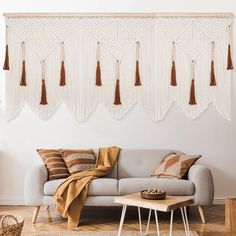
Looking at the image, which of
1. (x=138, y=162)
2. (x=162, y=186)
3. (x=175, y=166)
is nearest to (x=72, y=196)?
(x=162, y=186)

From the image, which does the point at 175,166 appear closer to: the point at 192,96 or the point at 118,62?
the point at 192,96

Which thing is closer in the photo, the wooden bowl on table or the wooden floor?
the wooden bowl on table

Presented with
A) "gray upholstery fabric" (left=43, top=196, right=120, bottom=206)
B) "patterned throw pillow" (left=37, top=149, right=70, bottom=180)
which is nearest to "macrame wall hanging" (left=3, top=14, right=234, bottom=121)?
"patterned throw pillow" (left=37, top=149, right=70, bottom=180)

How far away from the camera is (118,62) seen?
5688 mm

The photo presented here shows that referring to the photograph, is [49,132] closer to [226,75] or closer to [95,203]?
[95,203]

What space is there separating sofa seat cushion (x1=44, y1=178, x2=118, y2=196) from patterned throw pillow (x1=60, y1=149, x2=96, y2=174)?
0.37m

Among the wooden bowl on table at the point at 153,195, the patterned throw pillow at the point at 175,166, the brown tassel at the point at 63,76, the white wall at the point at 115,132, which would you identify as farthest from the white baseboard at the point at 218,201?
the brown tassel at the point at 63,76

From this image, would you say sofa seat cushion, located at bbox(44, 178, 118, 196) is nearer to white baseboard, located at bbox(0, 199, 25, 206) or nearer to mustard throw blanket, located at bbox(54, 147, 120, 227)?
mustard throw blanket, located at bbox(54, 147, 120, 227)

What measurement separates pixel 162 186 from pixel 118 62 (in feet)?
5.88

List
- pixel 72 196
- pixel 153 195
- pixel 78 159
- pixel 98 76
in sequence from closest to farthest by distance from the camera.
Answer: pixel 153 195 → pixel 72 196 → pixel 78 159 → pixel 98 76

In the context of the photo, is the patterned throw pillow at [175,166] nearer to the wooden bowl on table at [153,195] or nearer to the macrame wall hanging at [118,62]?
the macrame wall hanging at [118,62]

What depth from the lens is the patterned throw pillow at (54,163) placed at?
4996 millimetres

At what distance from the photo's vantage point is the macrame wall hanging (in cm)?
567
